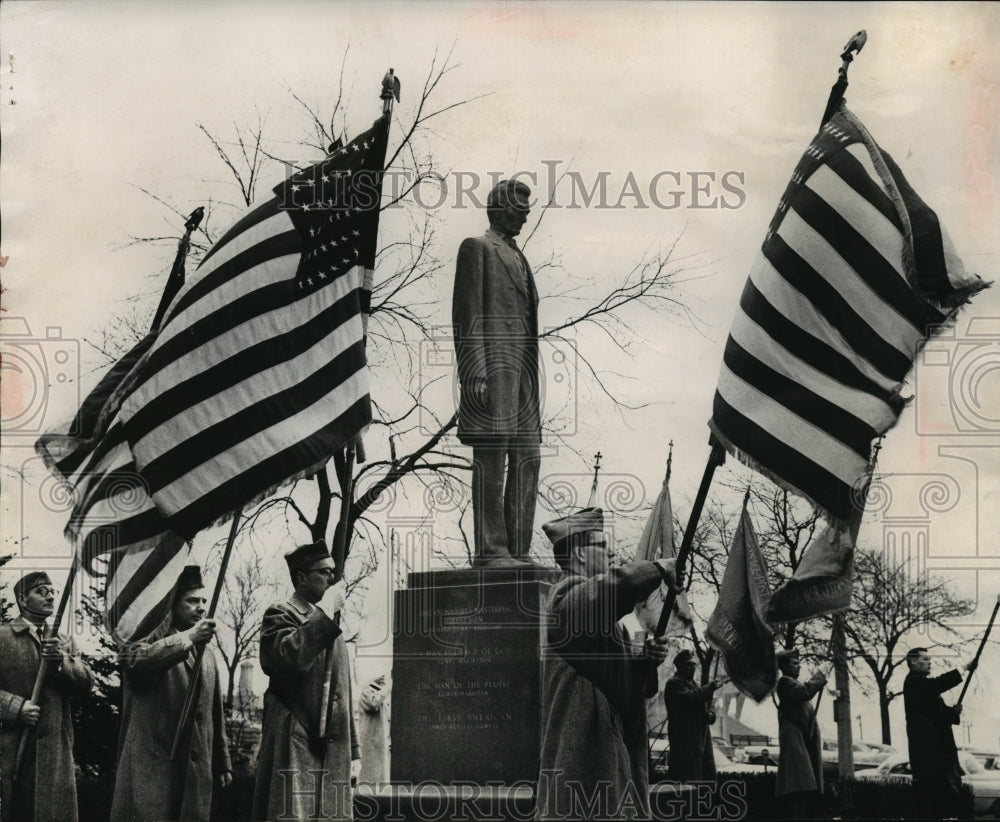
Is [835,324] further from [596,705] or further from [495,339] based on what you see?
[596,705]

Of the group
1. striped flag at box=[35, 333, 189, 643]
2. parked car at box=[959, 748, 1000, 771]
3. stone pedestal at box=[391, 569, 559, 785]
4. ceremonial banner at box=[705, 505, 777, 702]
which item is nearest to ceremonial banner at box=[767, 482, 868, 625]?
ceremonial banner at box=[705, 505, 777, 702]

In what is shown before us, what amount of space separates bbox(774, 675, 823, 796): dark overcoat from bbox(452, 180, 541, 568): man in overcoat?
10.3ft

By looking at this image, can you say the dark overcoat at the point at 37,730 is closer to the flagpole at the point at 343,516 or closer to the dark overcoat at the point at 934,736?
the flagpole at the point at 343,516

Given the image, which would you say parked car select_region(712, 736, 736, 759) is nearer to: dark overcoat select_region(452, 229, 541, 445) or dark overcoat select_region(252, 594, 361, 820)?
dark overcoat select_region(452, 229, 541, 445)

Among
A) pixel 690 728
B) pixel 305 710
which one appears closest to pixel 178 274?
pixel 305 710

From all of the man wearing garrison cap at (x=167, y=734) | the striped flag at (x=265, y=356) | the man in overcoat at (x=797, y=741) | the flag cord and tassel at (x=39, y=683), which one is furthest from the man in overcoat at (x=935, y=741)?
the flag cord and tassel at (x=39, y=683)

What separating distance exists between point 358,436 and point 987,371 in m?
5.97

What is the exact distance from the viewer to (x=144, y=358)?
12172 mm

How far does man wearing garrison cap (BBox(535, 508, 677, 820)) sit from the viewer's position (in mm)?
10148

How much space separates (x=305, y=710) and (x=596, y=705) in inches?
92.1

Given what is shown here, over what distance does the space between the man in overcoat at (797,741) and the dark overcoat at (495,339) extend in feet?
11.3

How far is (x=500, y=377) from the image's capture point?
12.1m

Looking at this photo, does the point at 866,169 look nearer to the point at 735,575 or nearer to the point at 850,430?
the point at 850,430

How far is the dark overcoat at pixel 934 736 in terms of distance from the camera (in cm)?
1295
